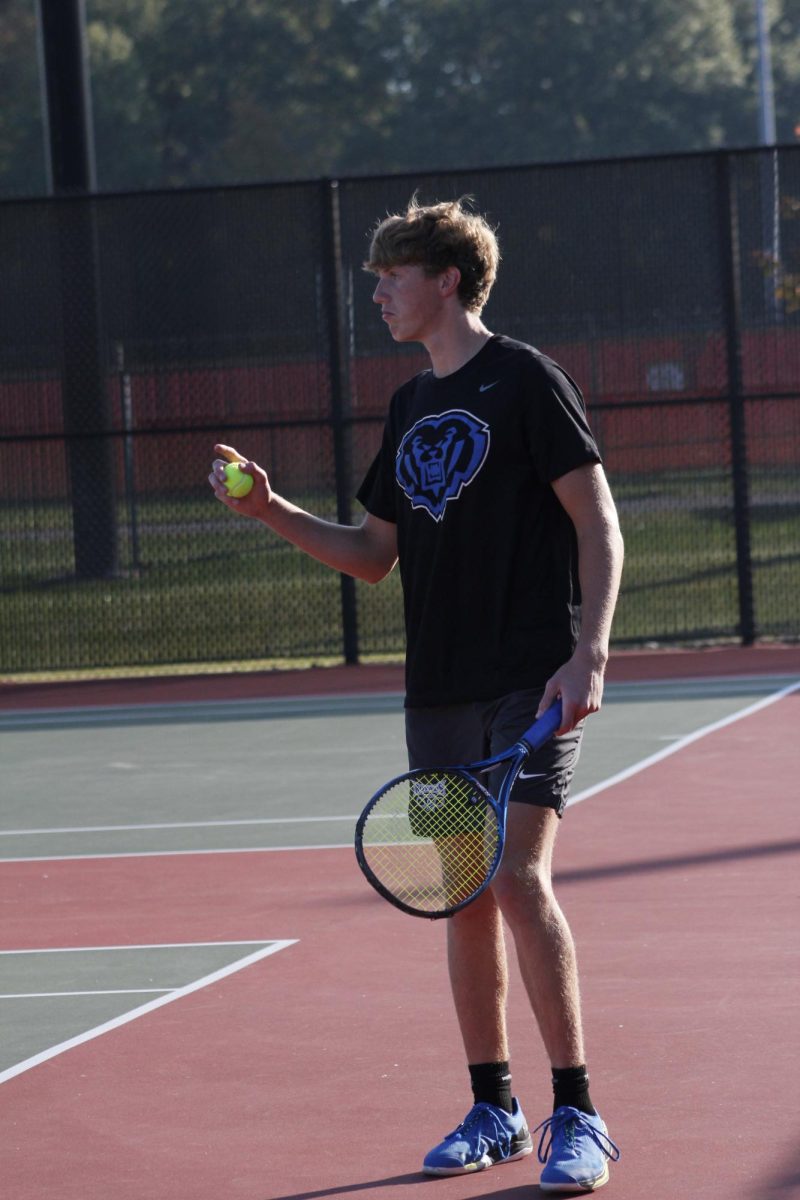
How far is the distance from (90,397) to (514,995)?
8.97m

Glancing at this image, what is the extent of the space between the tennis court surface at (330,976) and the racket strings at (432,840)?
2.00 feet

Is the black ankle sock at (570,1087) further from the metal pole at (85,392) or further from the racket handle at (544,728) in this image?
the metal pole at (85,392)

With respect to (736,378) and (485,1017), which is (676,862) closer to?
(485,1017)

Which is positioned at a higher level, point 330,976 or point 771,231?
point 771,231

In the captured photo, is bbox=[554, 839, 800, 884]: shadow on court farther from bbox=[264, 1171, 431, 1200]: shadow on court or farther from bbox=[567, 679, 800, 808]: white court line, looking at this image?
bbox=[264, 1171, 431, 1200]: shadow on court

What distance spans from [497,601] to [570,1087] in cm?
98

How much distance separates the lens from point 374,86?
5481 cm

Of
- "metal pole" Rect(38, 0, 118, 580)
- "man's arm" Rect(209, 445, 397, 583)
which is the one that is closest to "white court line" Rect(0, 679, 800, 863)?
"man's arm" Rect(209, 445, 397, 583)

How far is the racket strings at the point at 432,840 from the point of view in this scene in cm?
405

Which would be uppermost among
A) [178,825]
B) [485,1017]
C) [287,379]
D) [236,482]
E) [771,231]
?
[771,231]

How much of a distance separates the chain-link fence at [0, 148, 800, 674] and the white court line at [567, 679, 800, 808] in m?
2.25

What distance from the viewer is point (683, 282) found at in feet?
45.0

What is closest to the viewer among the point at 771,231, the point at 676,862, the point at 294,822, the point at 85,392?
the point at 676,862

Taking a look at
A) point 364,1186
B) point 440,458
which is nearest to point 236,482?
point 440,458
